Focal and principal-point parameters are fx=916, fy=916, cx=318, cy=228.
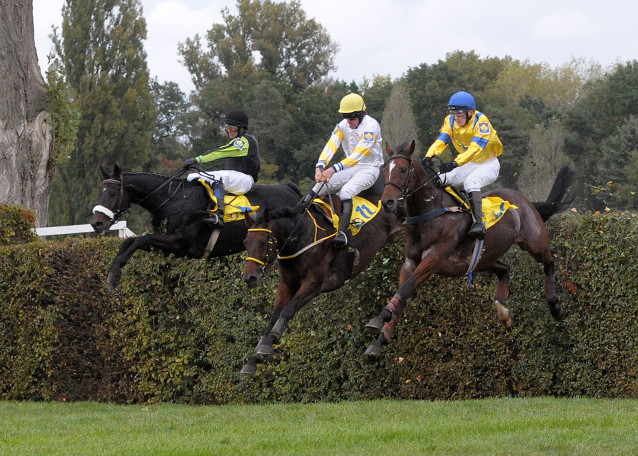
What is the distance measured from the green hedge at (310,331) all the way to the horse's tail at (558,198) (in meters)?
0.18

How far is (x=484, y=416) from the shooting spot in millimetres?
8562

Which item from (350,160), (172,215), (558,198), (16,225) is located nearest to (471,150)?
(350,160)

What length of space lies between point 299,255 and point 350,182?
3.71 feet

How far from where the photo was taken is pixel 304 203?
9805mm

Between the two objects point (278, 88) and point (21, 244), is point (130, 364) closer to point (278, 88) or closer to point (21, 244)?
point (21, 244)

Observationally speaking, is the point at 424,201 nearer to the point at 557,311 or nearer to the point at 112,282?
the point at 557,311

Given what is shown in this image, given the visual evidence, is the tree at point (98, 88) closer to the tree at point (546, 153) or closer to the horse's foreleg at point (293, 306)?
the tree at point (546, 153)

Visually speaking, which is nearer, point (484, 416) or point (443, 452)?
point (443, 452)

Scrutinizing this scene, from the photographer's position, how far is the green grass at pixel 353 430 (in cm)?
719

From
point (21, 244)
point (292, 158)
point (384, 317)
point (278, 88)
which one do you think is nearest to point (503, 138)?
point (292, 158)

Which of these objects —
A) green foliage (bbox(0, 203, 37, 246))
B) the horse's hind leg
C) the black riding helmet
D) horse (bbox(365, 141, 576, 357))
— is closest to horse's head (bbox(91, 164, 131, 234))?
the black riding helmet

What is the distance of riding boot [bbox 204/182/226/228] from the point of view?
10812 mm

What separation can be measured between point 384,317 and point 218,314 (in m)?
3.52

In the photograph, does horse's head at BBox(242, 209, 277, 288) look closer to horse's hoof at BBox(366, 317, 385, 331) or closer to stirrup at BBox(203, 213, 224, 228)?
horse's hoof at BBox(366, 317, 385, 331)
